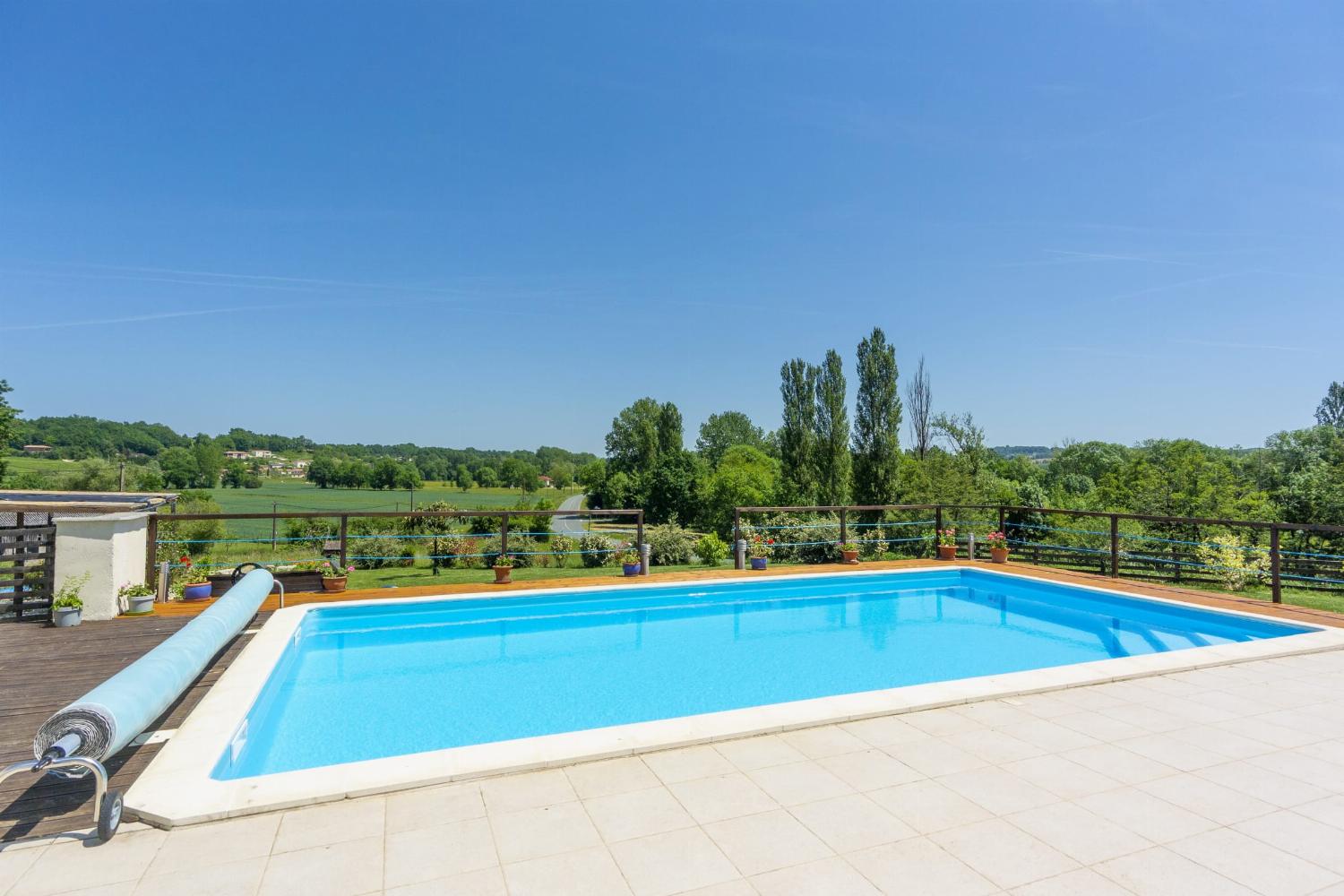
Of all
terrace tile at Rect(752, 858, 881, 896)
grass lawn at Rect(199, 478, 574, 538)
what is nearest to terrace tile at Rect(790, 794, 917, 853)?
terrace tile at Rect(752, 858, 881, 896)

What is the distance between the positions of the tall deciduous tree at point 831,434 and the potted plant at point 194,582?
16.7 meters

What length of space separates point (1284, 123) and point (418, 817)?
13.2 metres

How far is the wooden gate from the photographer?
551 cm

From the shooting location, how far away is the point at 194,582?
672cm

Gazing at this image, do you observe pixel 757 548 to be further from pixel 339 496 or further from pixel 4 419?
pixel 339 496

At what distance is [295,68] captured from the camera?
10562 mm

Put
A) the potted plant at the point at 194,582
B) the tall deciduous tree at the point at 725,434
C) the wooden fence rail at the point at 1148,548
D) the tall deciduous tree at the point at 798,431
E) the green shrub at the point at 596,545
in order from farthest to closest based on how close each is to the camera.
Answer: the tall deciduous tree at the point at 725,434, the tall deciduous tree at the point at 798,431, the green shrub at the point at 596,545, the wooden fence rail at the point at 1148,548, the potted plant at the point at 194,582

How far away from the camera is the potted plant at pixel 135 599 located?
5910 mm

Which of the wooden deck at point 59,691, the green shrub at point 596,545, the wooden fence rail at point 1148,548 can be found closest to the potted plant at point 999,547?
the wooden fence rail at point 1148,548

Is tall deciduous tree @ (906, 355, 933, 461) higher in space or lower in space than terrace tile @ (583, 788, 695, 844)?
higher

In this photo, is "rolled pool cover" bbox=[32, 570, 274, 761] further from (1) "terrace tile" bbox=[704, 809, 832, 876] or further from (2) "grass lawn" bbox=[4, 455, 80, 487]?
(2) "grass lawn" bbox=[4, 455, 80, 487]

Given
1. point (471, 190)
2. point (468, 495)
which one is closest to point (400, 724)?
point (471, 190)

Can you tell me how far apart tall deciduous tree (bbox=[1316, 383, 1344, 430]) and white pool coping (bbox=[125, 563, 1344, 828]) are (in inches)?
2533

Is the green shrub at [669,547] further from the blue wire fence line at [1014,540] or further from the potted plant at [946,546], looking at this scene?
the potted plant at [946,546]
